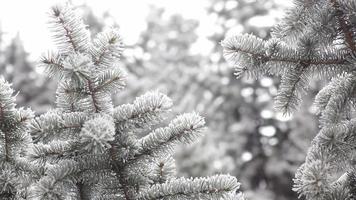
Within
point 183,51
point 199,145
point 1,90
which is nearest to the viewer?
point 1,90

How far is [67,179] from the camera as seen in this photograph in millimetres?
1584

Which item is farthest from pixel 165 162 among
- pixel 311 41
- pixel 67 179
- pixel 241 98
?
pixel 241 98

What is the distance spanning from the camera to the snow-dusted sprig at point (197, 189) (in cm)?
162

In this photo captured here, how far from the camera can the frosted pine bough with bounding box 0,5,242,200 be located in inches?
63.2

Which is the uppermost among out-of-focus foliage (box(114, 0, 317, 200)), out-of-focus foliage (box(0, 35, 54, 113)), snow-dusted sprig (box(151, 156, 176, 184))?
out-of-focus foliage (box(0, 35, 54, 113))

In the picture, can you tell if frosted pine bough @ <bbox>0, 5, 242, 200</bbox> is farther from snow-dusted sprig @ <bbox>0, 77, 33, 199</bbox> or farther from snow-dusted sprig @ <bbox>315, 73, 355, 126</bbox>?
snow-dusted sprig @ <bbox>315, 73, 355, 126</bbox>

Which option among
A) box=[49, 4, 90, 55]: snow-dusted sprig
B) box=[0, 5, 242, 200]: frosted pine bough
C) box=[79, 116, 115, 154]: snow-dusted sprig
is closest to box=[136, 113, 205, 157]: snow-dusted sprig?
box=[0, 5, 242, 200]: frosted pine bough

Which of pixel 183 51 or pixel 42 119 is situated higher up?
pixel 183 51

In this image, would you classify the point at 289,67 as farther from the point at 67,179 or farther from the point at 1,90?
the point at 1,90

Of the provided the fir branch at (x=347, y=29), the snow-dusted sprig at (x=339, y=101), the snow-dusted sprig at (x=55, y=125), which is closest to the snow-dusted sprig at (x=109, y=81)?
the snow-dusted sprig at (x=55, y=125)

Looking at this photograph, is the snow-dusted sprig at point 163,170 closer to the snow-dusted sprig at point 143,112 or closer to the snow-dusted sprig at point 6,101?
the snow-dusted sprig at point 143,112

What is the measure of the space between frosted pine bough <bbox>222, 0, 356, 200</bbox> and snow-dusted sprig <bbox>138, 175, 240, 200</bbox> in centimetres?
25

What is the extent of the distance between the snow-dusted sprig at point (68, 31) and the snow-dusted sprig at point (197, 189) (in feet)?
1.97

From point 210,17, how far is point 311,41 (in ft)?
36.2
